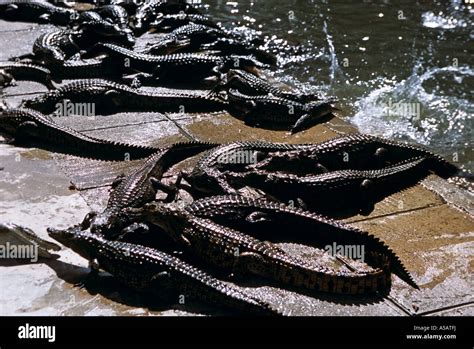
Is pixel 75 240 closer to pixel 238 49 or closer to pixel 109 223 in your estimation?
pixel 109 223

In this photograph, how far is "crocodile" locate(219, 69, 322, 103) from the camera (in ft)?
33.9

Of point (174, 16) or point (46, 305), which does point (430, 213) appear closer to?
point (46, 305)

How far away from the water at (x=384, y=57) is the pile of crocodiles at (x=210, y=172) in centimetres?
79

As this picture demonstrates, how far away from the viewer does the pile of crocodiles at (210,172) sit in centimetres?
579

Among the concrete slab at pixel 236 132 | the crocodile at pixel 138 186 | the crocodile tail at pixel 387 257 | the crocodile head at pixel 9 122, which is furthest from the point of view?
the concrete slab at pixel 236 132

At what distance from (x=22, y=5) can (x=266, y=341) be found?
39.4 feet

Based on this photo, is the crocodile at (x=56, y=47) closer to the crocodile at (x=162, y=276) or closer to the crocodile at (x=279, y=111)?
the crocodile at (x=279, y=111)

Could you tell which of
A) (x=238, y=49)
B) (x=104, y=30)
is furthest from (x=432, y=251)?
(x=104, y=30)

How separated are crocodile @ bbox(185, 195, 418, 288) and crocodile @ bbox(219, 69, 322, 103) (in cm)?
392

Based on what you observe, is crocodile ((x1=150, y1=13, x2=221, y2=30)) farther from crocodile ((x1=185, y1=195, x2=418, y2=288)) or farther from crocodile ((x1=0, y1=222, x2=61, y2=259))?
crocodile ((x1=0, y1=222, x2=61, y2=259))

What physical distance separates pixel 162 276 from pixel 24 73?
669cm

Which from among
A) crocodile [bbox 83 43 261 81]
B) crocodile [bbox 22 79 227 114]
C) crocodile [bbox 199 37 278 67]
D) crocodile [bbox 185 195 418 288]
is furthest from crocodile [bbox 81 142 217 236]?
crocodile [bbox 199 37 278 67]

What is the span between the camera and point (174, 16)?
14609 millimetres

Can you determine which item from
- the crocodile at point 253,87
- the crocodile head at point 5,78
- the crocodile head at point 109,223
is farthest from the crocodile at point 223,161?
the crocodile head at point 5,78
